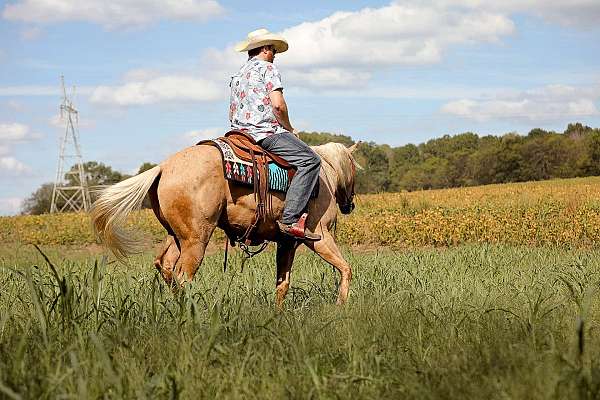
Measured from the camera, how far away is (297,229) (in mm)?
7035

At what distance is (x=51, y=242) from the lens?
88.9 ft

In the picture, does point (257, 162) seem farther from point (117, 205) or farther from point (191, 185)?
point (117, 205)

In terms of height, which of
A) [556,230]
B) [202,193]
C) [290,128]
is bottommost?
[556,230]

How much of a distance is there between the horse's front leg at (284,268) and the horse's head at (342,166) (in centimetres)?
91

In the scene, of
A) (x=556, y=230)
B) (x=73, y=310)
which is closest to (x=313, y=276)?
(x=73, y=310)

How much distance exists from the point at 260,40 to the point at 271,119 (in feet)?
2.62

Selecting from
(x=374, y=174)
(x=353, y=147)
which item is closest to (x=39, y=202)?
(x=374, y=174)

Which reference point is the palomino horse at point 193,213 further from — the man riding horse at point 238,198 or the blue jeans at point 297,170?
the blue jeans at point 297,170

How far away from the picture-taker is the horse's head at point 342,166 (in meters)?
7.94

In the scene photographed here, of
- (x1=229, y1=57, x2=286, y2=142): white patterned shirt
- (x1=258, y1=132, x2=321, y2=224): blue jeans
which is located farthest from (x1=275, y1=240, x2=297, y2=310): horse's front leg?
(x1=229, y1=57, x2=286, y2=142): white patterned shirt

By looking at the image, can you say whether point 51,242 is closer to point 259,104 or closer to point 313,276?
point 313,276

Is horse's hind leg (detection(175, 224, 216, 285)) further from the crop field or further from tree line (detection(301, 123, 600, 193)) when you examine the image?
tree line (detection(301, 123, 600, 193))

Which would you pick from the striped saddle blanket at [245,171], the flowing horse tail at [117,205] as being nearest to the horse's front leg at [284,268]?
the striped saddle blanket at [245,171]

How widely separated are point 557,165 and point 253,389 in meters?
84.8
